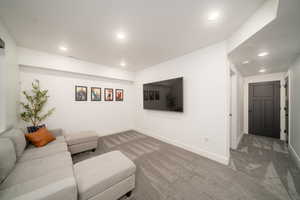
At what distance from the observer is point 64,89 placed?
3.40 metres

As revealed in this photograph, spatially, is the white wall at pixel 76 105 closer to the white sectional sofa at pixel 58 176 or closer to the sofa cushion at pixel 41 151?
the sofa cushion at pixel 41 151

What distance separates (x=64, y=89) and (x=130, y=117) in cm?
275

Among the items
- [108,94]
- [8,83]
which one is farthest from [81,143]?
[108,94]

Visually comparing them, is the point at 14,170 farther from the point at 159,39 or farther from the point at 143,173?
the point at 159,39

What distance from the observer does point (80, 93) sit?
3.68 meters

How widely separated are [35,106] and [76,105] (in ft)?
3.14

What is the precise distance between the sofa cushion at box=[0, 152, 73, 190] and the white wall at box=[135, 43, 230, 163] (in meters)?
2.70

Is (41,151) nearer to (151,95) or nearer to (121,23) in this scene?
(121,23)

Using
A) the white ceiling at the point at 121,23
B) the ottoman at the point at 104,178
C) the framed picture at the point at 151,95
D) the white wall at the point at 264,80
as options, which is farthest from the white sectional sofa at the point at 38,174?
the white wall at the point at 264,80

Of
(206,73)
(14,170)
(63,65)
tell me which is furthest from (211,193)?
(63,65)

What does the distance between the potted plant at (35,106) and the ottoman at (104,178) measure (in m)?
2.35

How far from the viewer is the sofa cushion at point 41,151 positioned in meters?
1.72

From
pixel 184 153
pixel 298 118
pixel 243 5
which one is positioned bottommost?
pixel 184 153

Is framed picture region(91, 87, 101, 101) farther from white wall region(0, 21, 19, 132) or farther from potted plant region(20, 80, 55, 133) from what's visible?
white wall region(0, 21, 19, 132)
